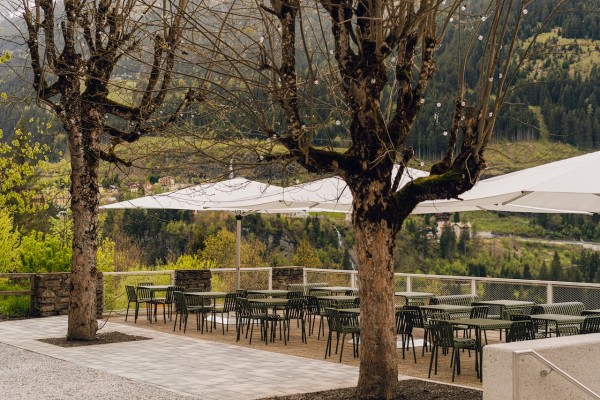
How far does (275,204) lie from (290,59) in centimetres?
819

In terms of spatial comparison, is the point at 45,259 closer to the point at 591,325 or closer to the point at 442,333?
the point at 442,333

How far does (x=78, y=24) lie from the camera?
44.8ft

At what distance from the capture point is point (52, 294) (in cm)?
1800

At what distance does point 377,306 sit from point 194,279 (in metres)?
11.6

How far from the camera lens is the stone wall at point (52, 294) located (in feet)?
58.2

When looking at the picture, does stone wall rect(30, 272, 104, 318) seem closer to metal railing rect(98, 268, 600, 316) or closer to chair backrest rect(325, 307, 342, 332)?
metal railing rect(98, 268, 600, 316)

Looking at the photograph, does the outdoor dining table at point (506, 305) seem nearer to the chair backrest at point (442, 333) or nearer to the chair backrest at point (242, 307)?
the chair backrest at point (442, 333)

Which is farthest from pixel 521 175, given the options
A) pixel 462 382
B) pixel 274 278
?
pixel 274 278

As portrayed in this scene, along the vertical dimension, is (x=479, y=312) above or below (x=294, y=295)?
below

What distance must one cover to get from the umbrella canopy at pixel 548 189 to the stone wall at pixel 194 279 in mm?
7315

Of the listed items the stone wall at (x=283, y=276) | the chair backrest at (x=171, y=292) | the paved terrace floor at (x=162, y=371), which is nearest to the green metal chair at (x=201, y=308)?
the chair backrest at (x=171, y=292)

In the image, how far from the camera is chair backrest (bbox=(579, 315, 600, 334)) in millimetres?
11031

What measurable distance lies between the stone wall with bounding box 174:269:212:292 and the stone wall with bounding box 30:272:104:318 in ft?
6.96

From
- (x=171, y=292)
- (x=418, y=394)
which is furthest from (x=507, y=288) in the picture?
(x=418, y=394)
